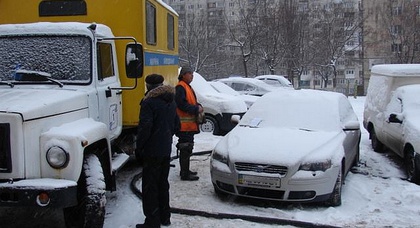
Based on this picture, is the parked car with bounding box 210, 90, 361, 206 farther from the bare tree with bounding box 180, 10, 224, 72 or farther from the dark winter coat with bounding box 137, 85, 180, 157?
the bare tree with bounding box 180, 10, 224, 72

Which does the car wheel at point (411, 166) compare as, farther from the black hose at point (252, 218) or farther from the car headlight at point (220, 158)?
the car headlight at point (220, 158)

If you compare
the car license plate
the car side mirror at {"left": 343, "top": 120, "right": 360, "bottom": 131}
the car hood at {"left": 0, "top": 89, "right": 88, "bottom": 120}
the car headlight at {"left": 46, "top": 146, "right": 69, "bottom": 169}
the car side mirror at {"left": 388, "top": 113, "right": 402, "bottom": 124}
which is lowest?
the car license plate

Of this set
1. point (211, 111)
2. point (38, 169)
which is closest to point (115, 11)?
point (38, 169)

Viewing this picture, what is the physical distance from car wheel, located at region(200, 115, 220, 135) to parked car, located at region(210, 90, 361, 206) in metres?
4.96

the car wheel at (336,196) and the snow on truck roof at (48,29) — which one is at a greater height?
the snow on truck roof at (48,29)

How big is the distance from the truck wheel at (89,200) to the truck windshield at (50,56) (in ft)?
4.17

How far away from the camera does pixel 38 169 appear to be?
14.9 ft

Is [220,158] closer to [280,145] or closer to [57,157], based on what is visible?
[280,145]

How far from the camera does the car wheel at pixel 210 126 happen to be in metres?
12.7

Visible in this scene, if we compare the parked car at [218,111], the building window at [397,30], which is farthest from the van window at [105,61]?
the building window at [397,30]

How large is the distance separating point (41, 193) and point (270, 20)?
1368 inches

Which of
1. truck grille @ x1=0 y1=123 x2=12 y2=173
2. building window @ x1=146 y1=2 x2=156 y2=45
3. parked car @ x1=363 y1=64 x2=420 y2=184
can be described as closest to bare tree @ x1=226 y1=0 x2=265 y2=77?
parked car @ x1=363 y1=64 x2=420 y2=184

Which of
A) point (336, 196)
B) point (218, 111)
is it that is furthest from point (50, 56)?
point (218, 111)

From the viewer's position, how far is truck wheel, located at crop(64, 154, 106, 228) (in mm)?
4820
